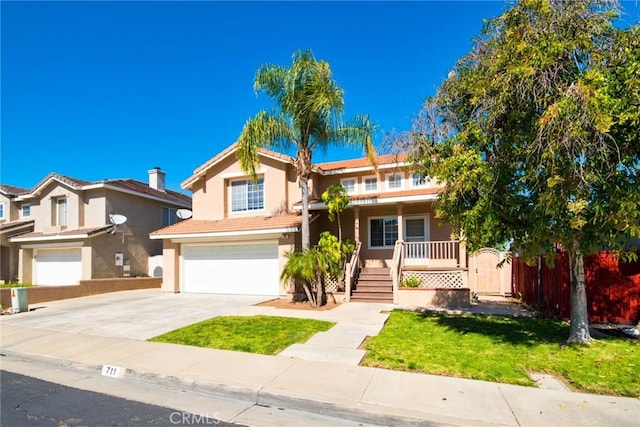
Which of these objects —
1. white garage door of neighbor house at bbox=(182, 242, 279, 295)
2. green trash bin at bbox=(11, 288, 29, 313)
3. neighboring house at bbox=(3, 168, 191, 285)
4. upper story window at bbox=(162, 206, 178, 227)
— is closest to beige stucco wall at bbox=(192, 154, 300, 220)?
white garage door of neighbor house at bbox=(182, 242, 279, 295)

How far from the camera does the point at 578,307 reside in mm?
7684

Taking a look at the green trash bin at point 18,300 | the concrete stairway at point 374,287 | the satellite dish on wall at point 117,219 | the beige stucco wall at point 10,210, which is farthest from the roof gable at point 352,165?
the beige stucco wall at point 10,210

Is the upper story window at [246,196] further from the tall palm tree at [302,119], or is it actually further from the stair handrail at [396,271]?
the stair handrail at [396,271]

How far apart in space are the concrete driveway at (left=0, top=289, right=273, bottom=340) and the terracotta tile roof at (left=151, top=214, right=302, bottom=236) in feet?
9.19

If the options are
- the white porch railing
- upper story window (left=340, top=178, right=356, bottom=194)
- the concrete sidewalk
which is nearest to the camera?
the concrete sidewalk

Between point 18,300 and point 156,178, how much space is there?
43.6ft

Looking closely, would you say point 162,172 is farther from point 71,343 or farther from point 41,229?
point 71,343

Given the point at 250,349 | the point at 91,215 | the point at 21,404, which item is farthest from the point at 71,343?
the point at 91,215

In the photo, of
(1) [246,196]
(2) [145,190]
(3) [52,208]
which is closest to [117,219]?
(2) [145,190]

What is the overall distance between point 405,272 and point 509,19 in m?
8.92

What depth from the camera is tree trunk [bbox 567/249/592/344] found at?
762 centimetres

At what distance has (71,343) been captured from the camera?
8258 mm

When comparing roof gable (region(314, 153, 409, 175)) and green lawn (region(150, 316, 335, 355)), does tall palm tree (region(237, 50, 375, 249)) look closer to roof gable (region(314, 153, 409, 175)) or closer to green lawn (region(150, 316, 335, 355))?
roof gable (region(314, 153, 409, 175))

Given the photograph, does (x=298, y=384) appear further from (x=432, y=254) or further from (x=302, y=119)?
(x=432, y=254)
